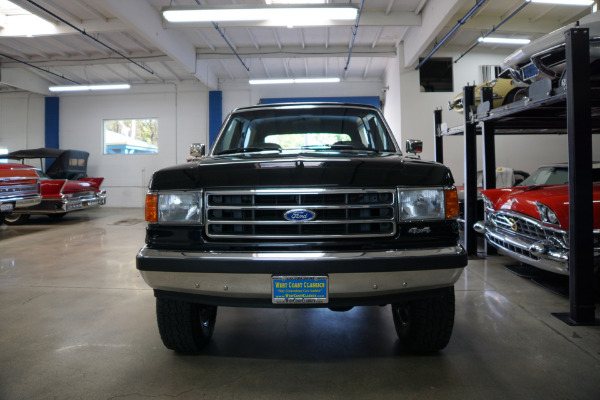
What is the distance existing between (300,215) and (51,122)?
16550mm

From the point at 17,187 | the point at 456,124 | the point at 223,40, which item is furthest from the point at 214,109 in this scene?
the point at 456,124

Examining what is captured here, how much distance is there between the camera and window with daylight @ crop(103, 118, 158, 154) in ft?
48.2

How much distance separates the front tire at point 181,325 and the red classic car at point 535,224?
9.33 ft

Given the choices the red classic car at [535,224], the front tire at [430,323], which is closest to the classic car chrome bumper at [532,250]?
the red classic car at [535,224]

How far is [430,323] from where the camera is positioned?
7.05ft

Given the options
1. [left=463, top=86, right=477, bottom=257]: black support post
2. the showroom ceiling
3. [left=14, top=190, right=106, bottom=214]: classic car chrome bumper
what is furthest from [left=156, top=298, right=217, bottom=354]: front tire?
[left=14, top=190, right=106, bottom=214]: classic car chrome bumper

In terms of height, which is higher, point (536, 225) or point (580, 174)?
point (580, 174)

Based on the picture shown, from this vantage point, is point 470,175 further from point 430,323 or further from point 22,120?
point 22,120

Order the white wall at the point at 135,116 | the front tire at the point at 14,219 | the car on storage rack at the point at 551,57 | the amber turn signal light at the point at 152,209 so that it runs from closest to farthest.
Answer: the amber turn signal light at the point at 152,209 → the car on storage rack at the point at 551,57 → the front tire at the point at 14,219 → the white wall at the point at 135,116

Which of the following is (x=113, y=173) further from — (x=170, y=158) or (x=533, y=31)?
(x=533, y=31)

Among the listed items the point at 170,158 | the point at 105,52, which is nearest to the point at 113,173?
the point at 170,158

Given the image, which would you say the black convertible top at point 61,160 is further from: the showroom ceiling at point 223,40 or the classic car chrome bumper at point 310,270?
the classic car chrome bumper at point 310,270

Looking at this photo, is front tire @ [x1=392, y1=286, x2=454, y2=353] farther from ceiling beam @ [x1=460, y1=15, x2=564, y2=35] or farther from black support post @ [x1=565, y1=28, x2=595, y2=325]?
ceiling beam @ [x1=460, y1=15, x2=564, y2=35]

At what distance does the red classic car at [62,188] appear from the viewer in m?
8.62
